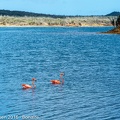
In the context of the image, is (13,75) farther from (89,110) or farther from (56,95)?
(89,110)

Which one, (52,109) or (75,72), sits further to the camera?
(75,72)

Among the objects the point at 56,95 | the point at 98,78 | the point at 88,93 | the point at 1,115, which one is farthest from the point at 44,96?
the point at 98,78

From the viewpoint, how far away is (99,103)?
3362 cm

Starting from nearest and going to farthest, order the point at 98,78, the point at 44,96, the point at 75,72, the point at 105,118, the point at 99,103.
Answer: the point at 105,118 < the point at 99,103 < the point at 44,96 < the point at 98,78 < the point at 75,72

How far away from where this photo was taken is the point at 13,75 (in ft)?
161

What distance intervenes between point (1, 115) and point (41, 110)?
10.3 feet

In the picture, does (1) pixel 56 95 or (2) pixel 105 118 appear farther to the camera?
(1) pixel 56 95

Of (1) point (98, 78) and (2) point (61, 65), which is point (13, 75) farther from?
(2) point (61, 65)

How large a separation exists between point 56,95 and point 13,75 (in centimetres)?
1317

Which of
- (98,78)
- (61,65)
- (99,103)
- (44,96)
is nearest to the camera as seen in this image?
→ (99,103)

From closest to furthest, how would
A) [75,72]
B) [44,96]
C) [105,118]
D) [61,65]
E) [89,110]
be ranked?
[105,118] < [89,110] < [44,96] < [75,72] < [61,65]

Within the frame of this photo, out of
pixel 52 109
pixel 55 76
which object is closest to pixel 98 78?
pixel 55 76

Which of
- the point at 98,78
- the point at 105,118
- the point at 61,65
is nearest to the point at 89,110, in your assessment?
the point at 105,118

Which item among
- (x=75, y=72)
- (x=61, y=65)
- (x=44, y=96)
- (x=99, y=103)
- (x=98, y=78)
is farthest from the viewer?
(x=61, y=65)
